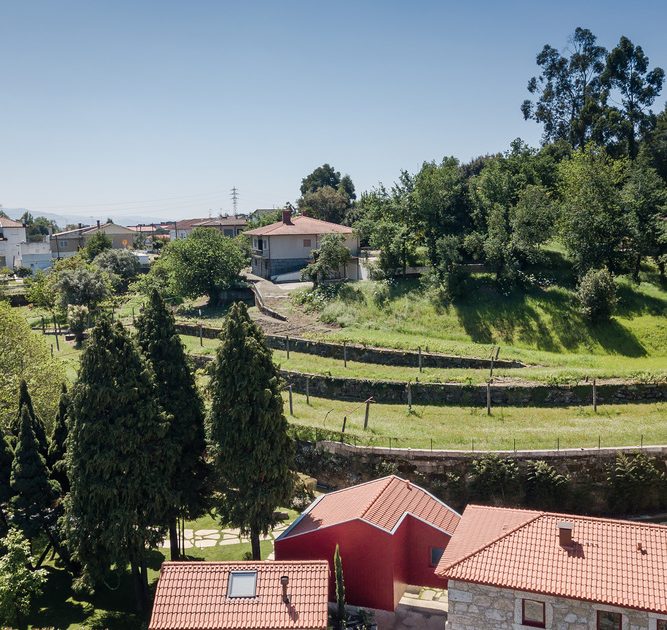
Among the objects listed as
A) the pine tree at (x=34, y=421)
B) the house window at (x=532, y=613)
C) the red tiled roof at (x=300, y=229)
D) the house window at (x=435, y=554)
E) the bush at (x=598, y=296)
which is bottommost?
the house window at (x=435, y=554)

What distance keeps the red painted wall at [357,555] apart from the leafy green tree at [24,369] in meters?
12.0

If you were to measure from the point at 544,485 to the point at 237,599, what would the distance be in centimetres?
1240

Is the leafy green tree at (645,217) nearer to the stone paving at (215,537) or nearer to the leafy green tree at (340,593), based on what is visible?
the stone paving at (215,537)

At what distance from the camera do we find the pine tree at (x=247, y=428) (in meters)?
19.5

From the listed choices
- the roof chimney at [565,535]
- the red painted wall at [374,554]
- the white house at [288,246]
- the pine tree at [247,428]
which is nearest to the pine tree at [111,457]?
the pine tree at [247,428]

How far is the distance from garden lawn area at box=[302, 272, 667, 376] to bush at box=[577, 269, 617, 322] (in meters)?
0.56

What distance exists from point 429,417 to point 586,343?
11.4 m

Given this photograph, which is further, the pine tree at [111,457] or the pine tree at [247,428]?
the pine tree at [247,428]

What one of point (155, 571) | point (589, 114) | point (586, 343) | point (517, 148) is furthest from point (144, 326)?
point (589, 114)

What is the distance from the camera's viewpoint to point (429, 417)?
27922 millimetres

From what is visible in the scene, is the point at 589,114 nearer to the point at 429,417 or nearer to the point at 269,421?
the point at 429,417

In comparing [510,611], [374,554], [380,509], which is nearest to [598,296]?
[380,509]

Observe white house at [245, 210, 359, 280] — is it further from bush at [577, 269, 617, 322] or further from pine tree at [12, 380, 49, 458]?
pine tree at [12, 380, 49, 458]

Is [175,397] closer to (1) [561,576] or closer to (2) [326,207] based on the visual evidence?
(1) [561,576]
